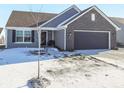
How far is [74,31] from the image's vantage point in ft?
62.3

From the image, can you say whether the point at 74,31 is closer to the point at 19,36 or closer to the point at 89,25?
the point at 89,25

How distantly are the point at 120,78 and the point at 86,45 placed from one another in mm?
11451

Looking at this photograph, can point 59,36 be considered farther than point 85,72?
Yes

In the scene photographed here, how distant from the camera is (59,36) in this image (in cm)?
2031

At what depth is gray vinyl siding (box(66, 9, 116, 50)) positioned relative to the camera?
1867 centimetres

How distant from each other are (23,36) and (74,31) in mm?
5826

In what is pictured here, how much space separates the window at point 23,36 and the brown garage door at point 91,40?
536 centimetres

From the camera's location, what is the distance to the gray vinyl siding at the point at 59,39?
19.2 m

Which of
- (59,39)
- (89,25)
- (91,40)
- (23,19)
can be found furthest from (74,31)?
(23,19)
